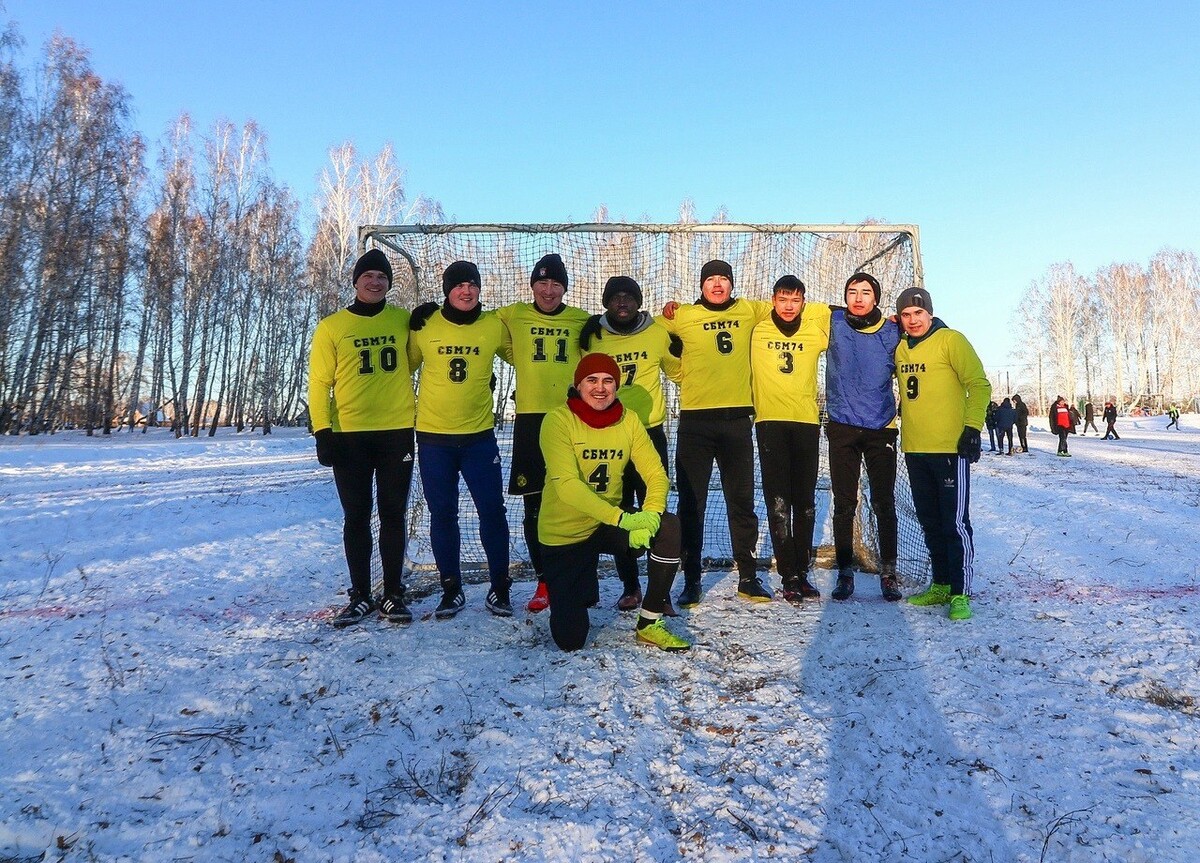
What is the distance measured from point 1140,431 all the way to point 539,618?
135ft

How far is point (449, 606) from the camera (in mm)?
4309

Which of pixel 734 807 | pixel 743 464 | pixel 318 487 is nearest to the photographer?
pixel 734 807

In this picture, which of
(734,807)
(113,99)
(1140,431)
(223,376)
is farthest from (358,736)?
(1140,431)

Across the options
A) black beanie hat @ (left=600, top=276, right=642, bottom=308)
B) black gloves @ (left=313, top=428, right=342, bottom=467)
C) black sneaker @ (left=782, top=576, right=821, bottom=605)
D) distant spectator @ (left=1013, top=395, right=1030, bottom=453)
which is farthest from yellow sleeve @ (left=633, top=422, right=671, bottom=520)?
distant spectator @ (left=1013, top=395, right=1030, bottom=453)

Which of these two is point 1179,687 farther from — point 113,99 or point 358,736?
point 113,99

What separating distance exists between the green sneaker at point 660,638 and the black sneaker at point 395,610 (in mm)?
1522

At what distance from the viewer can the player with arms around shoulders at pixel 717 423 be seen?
4.55 meters

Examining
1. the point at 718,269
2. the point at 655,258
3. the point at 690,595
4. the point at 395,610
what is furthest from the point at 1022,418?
the point at 395,610

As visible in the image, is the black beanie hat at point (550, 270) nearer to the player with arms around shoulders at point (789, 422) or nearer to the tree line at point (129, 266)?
the player with arms around shoulders at point (789, 422)

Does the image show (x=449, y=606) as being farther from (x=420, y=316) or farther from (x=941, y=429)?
(x=941, y=429)

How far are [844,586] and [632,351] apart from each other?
2.22 m

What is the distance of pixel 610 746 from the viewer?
266 centimetres

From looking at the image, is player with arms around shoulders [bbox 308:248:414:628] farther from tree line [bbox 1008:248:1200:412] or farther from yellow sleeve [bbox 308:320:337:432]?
tree line [bbox 1008:248:1200:412]

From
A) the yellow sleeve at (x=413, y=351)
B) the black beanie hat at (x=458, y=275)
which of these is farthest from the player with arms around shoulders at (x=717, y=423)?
the yellow sleeve at (x=413, y=351)
